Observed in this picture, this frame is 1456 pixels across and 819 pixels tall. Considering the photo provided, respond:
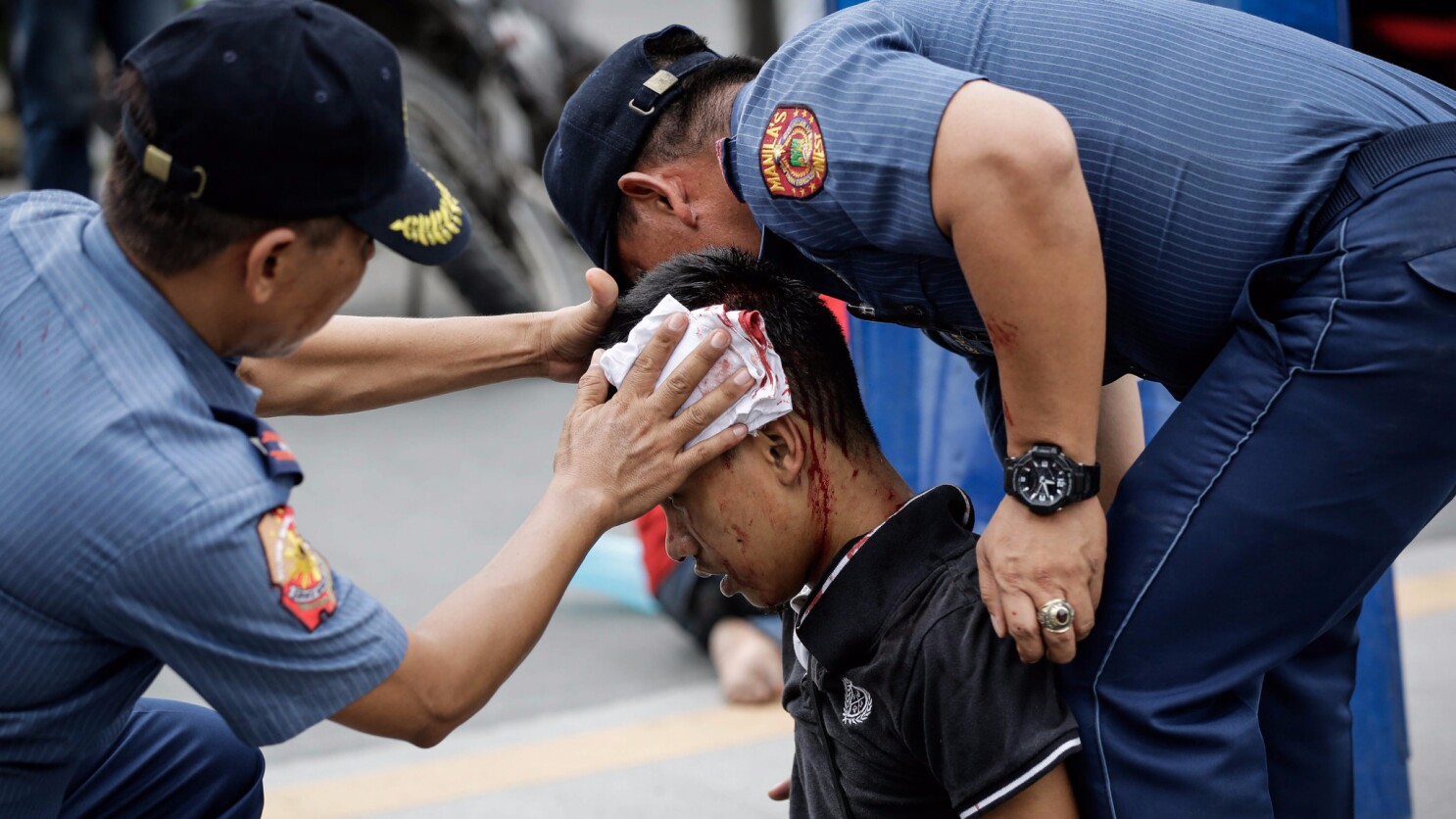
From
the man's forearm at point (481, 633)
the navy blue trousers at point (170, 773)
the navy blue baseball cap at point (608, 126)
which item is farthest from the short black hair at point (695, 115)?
the navy blue trousers at point (170, 773)

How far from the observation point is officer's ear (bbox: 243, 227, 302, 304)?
1449 millimetres

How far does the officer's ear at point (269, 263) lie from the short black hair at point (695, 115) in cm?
64

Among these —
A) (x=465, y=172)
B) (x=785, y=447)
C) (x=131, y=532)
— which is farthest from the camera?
(x=465, y=172)

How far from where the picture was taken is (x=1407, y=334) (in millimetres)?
1531

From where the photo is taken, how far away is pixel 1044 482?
1.62m

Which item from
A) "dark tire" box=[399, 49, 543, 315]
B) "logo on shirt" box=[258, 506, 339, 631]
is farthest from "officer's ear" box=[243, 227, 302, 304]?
"dark tire" box=[399, 49, 543, 315]

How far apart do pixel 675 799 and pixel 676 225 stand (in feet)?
4.78

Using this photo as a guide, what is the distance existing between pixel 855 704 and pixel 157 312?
895 mm

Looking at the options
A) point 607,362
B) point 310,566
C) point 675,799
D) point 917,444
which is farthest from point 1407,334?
point 675,799

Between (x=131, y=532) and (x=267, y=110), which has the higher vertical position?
(x=267, y=110)

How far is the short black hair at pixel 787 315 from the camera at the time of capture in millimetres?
1858

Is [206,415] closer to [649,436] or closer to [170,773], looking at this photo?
[649,436]

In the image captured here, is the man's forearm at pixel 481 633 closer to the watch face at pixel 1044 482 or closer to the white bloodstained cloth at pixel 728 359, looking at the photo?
the white bloodstained cloth at pixel 728 359

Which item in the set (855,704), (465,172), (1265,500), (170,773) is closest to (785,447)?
(855,704)
